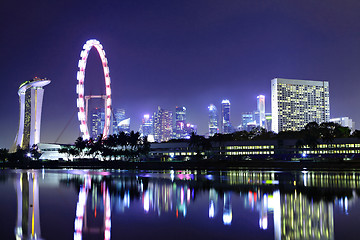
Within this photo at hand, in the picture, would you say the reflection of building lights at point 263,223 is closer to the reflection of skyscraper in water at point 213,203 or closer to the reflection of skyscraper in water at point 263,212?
the reflection of skyscraper in water at point 263,212

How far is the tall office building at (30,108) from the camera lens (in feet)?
520

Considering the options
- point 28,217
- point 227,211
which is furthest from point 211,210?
point 28,217

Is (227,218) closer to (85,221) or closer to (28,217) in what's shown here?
(85,221)

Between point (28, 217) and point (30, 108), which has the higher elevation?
point (30, 108)

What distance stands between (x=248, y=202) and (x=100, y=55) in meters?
86.6

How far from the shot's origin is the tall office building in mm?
158375

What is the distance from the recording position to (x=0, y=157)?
139750 mm

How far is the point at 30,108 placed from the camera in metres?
160

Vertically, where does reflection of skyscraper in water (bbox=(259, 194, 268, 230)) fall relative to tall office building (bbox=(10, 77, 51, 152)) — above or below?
below

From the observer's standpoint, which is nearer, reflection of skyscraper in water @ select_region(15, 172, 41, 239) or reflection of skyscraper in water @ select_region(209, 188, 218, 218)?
→ reflection of skyscraper in water @ select_region(15, 172, 41, 239)

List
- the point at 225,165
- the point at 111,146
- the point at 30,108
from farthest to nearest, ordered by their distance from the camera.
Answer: the point at 30,108
the point at 111,146
the point at 225,165

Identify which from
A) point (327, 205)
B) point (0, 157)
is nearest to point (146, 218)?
point (327, 205)

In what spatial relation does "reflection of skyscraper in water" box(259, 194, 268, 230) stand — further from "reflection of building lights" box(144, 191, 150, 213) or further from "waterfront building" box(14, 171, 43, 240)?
"waterfront building" box(14, 171, 43, 240)

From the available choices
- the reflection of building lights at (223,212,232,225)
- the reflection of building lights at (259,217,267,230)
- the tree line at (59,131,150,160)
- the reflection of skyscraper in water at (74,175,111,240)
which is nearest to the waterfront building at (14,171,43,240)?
the reflection of skyscraper in water at (74,175,111,240)
